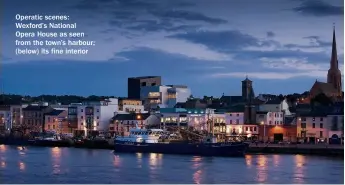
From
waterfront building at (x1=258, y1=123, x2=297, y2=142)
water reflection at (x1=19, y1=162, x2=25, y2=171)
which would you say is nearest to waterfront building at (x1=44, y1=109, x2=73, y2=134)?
waterfront building at (x1=258, y1=123, x2=297, y2=142)

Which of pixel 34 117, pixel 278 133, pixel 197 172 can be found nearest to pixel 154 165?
pixel 197 172

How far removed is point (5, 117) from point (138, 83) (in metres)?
6.78

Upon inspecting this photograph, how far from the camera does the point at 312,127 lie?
78.3 feet

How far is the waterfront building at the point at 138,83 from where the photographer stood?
113ft

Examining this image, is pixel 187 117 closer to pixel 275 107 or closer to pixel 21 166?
pixel 275 107

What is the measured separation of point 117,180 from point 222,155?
7899 millimetres

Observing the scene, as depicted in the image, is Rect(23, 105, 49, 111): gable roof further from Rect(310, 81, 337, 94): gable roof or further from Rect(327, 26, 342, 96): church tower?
Rect(327, 26, 342, 96): church tower

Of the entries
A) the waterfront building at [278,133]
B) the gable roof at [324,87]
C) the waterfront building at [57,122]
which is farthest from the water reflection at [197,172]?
the gable roof at [324,87]

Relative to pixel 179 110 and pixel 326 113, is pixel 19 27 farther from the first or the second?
pixel 179 110

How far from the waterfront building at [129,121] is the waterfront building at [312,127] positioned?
6.45 m

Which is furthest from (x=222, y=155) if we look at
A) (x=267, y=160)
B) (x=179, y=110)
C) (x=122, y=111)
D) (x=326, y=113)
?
(x=122, y=111)

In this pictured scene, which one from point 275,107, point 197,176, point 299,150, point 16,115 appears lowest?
point 197,176

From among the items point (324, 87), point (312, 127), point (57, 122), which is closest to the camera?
point (312, 127)

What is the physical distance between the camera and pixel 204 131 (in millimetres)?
26438
